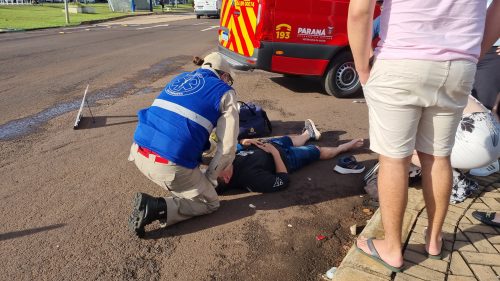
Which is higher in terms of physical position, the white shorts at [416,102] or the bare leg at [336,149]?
the white shorts at [416,102]

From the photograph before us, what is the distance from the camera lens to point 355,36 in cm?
203

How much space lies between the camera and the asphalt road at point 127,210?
2.64 meters

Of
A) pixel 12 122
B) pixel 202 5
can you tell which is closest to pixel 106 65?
pixel 12 122

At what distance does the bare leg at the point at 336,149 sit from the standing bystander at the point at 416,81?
199cm

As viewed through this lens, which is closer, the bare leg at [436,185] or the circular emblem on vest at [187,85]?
the bare leg at [436,185]

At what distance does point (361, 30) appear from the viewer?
2.00m

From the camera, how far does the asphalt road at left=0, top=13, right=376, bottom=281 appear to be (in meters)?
2.64

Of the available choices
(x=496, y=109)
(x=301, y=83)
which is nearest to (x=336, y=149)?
(x=496, y=109)

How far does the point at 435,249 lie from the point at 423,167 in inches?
→ 21.2

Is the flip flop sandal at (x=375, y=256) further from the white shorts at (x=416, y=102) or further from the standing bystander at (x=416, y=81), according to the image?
the white shorts at (x=416, y=102)

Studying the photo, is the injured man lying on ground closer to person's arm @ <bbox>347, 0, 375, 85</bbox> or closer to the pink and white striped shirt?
person's arm @ <bbox>347, 0, 375, 85</bbox>

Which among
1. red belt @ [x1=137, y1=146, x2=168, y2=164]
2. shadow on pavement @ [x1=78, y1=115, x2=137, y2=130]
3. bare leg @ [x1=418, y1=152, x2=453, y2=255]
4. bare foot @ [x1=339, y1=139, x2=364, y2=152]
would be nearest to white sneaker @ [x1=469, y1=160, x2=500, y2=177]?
bare foot @ [x1=339, y1=139, x2=364, y2=152]

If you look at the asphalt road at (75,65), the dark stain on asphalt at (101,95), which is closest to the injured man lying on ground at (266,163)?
the dark stain on asphalt at (101,95)

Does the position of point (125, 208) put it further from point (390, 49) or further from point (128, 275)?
point (390, 49)
